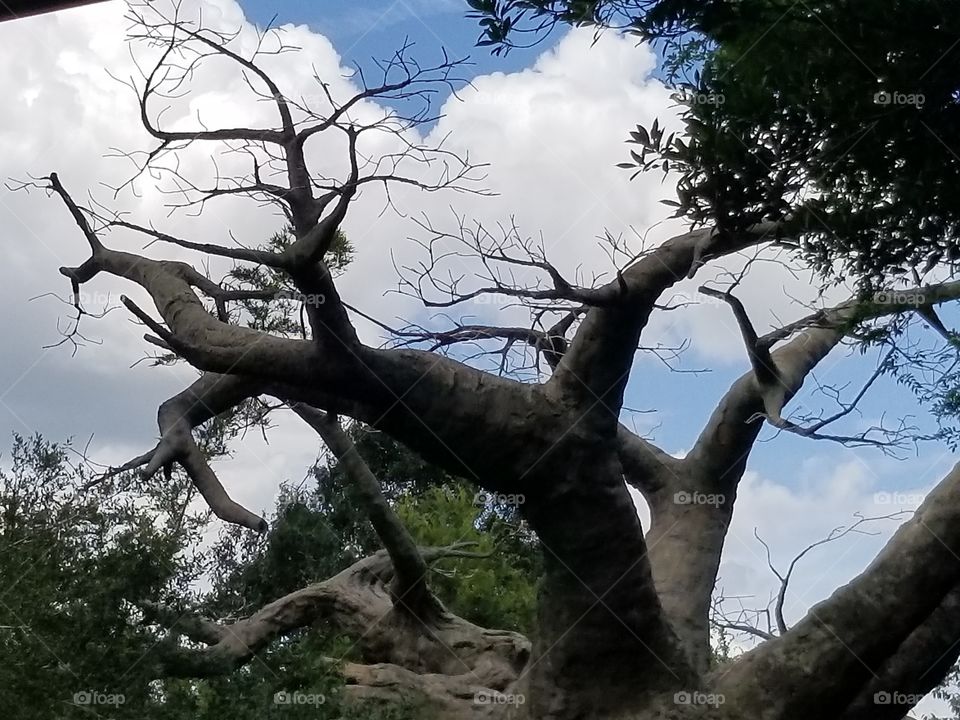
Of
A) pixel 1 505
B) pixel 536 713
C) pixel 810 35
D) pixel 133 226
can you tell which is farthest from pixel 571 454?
pixel 1 505

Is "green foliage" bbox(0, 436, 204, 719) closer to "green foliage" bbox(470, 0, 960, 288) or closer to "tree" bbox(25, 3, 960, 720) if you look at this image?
"tree" bbox(25, 3, 960, 720)

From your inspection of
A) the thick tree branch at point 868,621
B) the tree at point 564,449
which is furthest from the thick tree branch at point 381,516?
the thick tree branch at point 868,621

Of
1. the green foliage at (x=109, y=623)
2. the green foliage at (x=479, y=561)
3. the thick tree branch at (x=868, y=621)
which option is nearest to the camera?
the thick tree branch at (x=868, y=621)

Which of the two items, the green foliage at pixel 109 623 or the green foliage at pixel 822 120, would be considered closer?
the green foliage at pixel 822 120

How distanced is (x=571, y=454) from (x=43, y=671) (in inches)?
112

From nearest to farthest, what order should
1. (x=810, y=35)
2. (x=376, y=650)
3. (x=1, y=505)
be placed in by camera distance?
(x=810, y=35) → (x=1, y=505) → (x=376, y=650)

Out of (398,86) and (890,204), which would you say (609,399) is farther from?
(890,204)

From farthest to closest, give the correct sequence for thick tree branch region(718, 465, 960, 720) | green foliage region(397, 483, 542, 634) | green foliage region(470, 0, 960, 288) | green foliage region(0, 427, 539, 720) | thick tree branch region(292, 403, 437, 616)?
green foliage region(397, 483, 542, 634) < thick tree branch region(292, 403, 437, 616) < green foliage region(0, 427, 539, 720) < thick tree branch region(718, 465, 960, 720) < green foliage region(470, 0, 960, 288)

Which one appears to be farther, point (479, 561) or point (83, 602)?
point (479, 561)

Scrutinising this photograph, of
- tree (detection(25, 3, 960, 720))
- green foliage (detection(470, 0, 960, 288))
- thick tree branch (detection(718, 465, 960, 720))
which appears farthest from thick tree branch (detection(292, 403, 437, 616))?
green foliage (detection(470, 0, 960, 288))

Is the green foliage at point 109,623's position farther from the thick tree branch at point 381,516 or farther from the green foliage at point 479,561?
the green foliage at point 479,561

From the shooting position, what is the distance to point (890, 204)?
262 cm

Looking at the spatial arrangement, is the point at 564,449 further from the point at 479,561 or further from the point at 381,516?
the point at 479,561

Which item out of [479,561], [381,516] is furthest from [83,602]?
[479,561]
